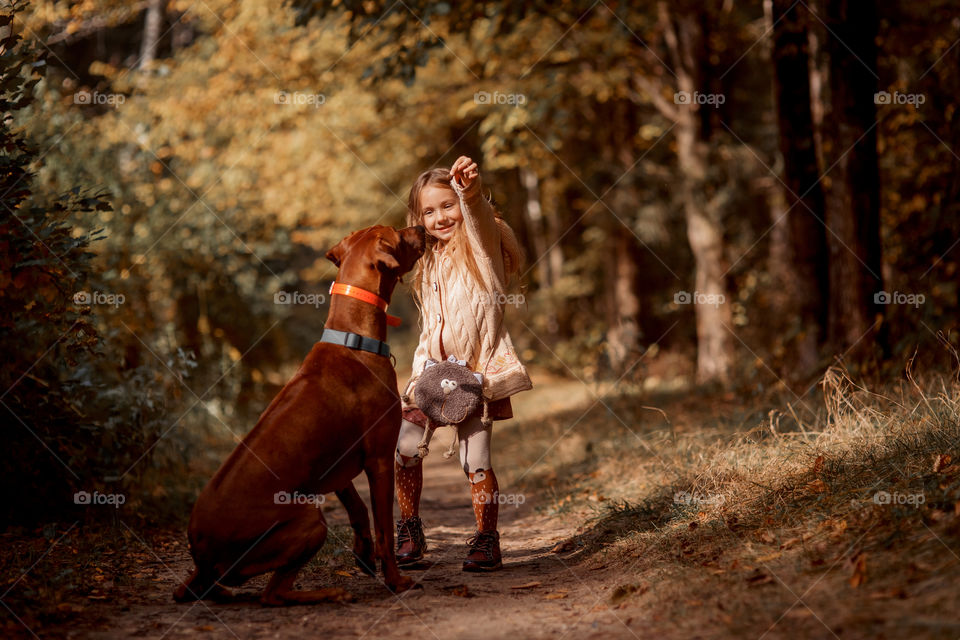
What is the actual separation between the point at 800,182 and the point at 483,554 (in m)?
5.65

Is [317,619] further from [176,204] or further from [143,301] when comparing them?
[176,204]

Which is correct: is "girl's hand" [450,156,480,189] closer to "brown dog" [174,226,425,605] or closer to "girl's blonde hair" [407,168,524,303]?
"girl's blonde hair" [407,168,524,303]

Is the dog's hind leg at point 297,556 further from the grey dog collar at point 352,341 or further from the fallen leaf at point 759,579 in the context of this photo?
the fallen leaf at point 759,579

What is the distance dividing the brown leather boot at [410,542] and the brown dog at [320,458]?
37 centimetres

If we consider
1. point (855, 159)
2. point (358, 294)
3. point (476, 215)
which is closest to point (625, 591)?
point (358, 294)

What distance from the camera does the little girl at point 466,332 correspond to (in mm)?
4449

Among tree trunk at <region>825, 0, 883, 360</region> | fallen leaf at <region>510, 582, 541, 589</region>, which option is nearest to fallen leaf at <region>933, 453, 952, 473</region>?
fallen leaf at <region>510, 582, 541, 589</region>

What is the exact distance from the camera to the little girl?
14.6ft

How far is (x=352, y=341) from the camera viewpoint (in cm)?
414

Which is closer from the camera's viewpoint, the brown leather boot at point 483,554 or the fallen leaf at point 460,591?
the fallen leaf at point 460,591

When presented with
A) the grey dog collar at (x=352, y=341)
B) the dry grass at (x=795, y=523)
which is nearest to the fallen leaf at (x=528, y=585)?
the dry grass at (x=795, y=523)

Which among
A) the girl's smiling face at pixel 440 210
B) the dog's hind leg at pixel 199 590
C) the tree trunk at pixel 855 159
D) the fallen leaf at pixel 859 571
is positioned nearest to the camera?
the fallen leaf at pixel 859 571

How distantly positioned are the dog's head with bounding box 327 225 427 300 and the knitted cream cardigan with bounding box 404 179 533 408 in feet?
1.09

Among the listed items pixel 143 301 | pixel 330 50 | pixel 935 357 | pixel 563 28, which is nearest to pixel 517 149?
pixel 563 28
